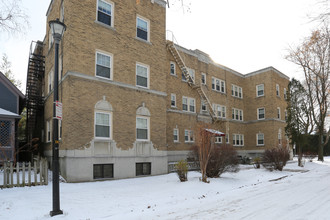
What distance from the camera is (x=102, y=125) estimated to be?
15.2m

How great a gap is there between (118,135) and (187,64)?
1411 centimetres

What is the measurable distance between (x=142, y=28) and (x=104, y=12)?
10.3ft

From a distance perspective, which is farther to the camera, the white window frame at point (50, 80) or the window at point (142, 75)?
the white window frame at point (50, 80)

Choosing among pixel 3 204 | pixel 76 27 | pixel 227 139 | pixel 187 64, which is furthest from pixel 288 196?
pixel 227 139

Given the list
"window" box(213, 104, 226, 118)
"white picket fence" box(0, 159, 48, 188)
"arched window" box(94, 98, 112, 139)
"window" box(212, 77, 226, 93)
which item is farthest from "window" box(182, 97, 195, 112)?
"white picket fence" box(0, 159, 48, 188)

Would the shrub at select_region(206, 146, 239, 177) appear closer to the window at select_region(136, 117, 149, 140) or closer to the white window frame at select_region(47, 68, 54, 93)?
the window at select_region(136, 117, 149, 140)

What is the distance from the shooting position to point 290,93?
97.2 feet

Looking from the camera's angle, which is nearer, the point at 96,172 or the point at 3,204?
the point at 3,204

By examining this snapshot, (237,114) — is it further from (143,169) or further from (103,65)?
(103,65)

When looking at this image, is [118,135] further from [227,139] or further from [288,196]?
[227,139]

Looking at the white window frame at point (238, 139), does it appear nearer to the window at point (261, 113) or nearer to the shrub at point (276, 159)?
the window at point (261, 113)

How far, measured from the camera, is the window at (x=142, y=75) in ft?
57.7

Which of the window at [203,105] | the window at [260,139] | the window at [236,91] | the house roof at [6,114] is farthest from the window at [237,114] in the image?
the house roof at [6,114]

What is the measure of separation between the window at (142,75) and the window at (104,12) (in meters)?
3.47
